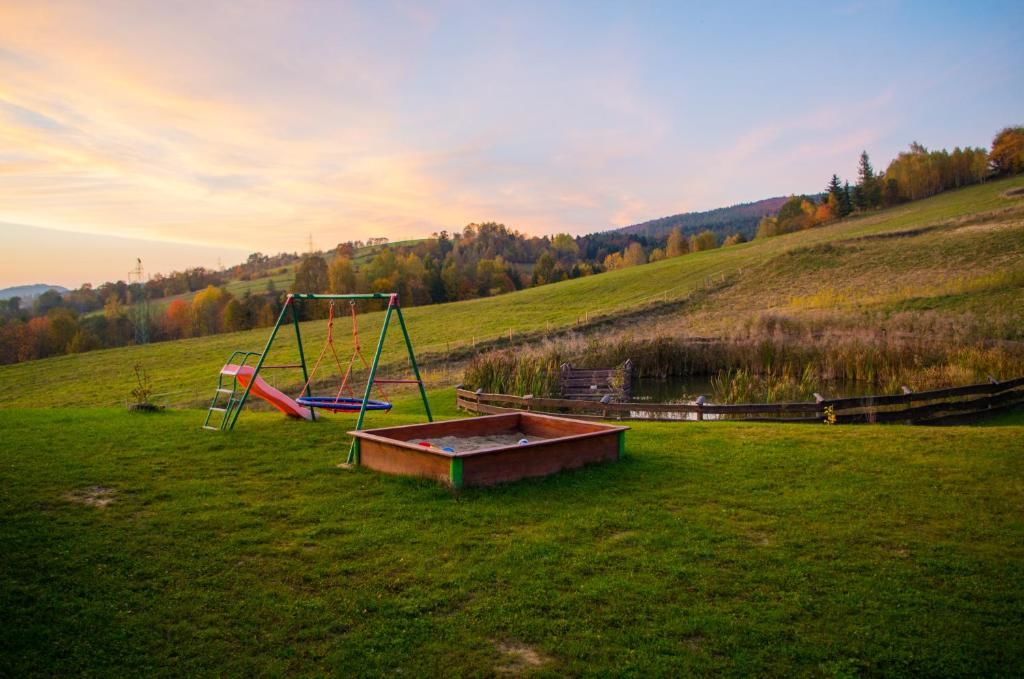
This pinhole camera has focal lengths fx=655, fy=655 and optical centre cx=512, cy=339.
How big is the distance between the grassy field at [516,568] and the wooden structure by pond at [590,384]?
10055 mm

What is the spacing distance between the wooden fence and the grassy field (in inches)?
161

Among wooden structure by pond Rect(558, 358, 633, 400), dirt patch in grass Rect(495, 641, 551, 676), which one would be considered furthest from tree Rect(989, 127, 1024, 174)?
dirt patch in grass Rect(495, 641, 551, 676)

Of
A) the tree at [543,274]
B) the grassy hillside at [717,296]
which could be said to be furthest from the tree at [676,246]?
the grassy hillside at [717,296]

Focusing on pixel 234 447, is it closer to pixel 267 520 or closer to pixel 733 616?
pixel 267 520

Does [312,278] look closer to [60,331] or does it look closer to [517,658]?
[60,331]

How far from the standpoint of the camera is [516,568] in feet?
18.1

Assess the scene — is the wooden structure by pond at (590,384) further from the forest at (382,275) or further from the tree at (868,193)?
the tree at (868,193)

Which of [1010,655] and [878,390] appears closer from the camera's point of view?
[1010,655]

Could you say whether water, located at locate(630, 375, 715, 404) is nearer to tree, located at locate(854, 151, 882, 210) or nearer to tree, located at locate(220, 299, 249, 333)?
tree, located at locate(220, 299, 249, 333)

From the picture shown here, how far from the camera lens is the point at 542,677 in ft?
13.0

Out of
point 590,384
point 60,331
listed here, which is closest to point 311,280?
point 60,331

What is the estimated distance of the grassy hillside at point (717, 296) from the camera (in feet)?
111

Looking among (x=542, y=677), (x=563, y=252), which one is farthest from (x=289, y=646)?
(x=563, y=252)

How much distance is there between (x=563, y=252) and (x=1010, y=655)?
115817mm
